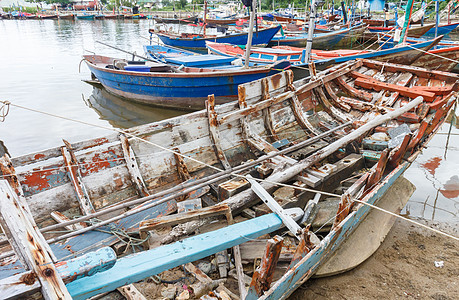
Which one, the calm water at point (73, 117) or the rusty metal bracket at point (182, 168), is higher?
the rusty metal bracket at point (182, 168)

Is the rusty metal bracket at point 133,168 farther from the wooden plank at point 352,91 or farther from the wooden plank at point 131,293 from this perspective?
the wooden plank at point 352,91

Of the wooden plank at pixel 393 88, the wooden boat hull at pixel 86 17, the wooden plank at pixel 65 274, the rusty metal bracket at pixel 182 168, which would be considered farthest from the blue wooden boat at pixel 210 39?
the wooden boat hull at pixel 86 17

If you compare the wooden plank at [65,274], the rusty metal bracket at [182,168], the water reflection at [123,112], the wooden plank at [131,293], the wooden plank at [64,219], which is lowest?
the water reflection at [123,112]

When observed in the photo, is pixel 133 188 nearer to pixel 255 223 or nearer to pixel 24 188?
pixel 24 188

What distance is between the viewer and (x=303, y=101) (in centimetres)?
680

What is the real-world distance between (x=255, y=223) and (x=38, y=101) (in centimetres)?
1279

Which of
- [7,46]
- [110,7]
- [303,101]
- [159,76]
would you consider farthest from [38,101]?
[110,7]

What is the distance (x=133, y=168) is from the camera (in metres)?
4.34

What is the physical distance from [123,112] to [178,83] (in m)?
3.18

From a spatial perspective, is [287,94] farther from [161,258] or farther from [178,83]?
[161,258]

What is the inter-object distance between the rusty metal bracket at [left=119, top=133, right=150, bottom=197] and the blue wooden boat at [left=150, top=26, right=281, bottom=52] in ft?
50.1

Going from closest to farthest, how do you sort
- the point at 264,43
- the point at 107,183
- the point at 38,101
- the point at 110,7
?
the point at 107,183 < the point at 38,101 < the point at 264,43 < the point at 110,7

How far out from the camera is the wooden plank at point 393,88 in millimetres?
6668

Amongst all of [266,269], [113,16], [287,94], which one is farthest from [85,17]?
[266,269]
